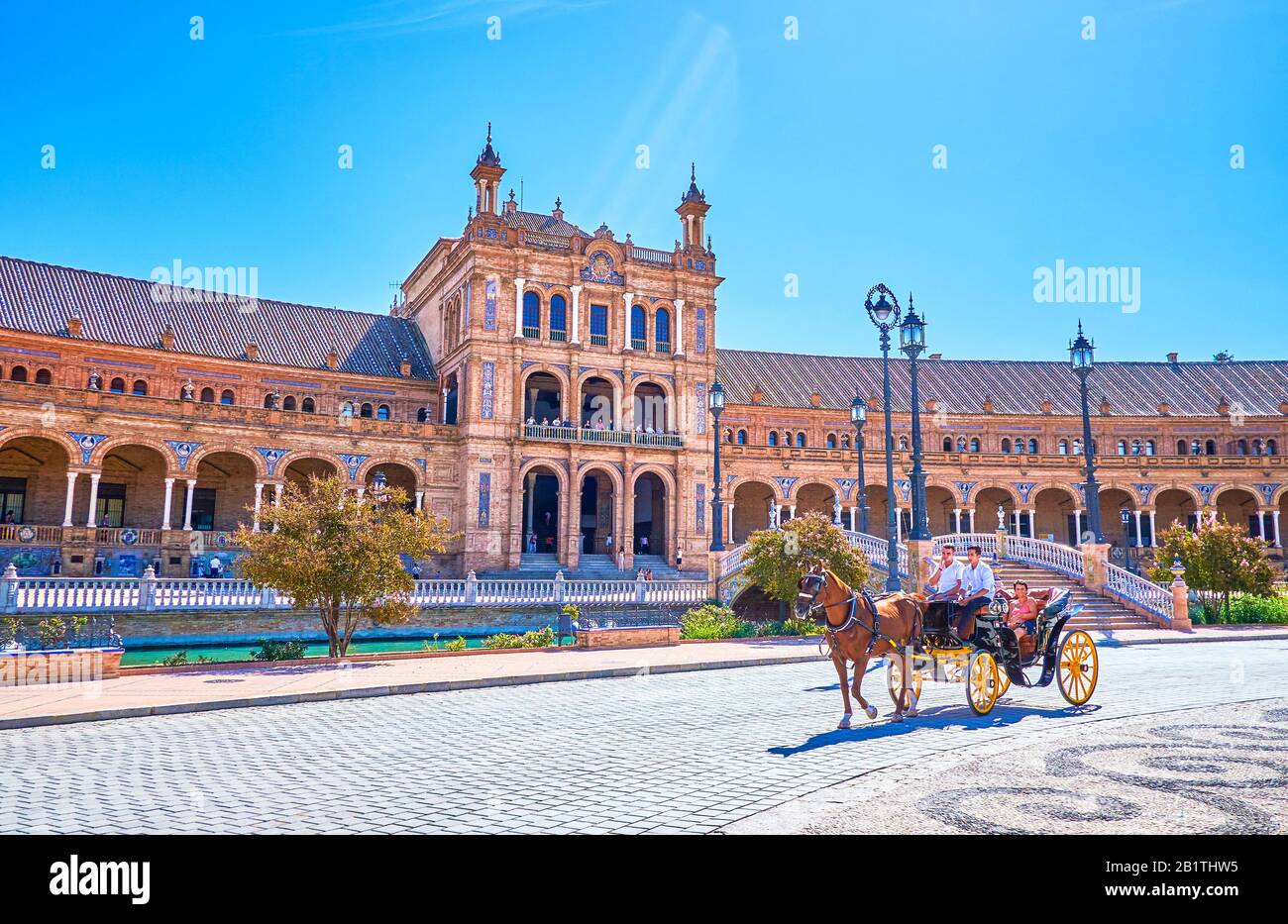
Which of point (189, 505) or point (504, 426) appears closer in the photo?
point (189, 505)

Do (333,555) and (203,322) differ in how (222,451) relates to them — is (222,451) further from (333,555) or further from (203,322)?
(333,555)

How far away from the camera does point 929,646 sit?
33.8 ft

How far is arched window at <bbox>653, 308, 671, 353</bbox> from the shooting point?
143 feet

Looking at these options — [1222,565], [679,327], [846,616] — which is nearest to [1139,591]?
[1222,565]

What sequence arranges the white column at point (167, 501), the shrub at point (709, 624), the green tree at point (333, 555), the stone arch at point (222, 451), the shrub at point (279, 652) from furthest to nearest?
the stone arch at point (222, 451) → the white column at point (167, 501) → the shrub at point (709, 624) → the shrub at point (279, 652) → the green tree at point (333, 555)

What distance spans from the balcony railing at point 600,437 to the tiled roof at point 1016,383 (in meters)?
11.5

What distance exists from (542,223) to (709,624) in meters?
28.6

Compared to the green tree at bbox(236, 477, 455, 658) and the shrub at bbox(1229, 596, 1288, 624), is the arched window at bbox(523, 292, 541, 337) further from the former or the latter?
the shrub at bbox(1229, 596, 1288, 624)

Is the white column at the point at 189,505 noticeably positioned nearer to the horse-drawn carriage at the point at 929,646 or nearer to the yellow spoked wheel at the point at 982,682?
the horse-drawn carriage at the point at 929,646

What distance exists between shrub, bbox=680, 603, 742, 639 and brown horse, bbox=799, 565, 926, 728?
513 inches

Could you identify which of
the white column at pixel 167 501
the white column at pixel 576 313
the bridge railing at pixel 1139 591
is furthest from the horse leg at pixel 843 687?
the white column at pixel 576 313

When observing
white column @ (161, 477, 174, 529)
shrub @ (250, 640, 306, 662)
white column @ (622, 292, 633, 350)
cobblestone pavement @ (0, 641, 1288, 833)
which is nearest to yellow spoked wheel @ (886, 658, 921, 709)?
cobblestone pavement @ (0, 641, 1288, 833)

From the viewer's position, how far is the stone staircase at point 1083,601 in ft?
82.1

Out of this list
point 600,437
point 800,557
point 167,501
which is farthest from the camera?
point 600,437
